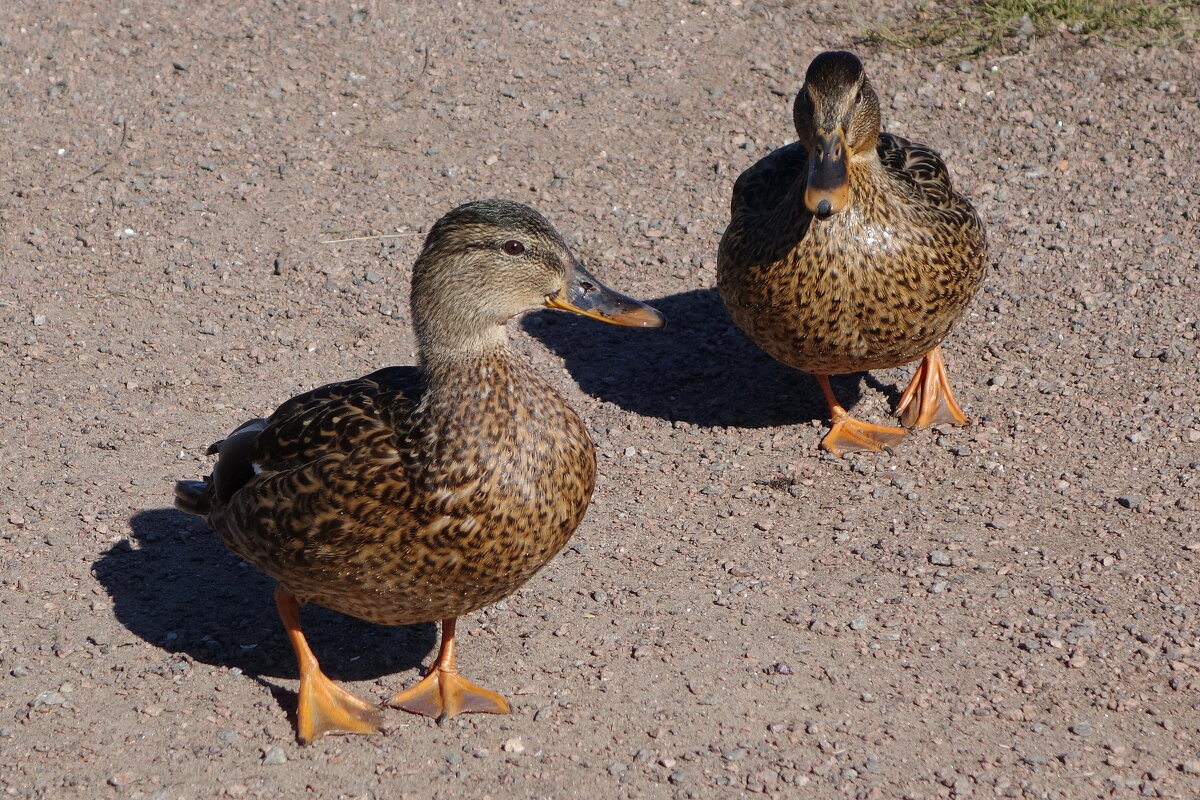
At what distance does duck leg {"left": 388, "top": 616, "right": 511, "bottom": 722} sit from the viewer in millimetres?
4367

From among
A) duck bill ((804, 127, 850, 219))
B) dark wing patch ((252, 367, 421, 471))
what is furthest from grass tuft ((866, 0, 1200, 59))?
dark wing patch ((252, 367, 421, 471))

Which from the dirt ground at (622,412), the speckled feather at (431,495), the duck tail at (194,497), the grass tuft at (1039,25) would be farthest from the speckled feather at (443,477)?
the grass tuft at (1039,25)

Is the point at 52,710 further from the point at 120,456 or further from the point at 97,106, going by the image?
the point at 97,106

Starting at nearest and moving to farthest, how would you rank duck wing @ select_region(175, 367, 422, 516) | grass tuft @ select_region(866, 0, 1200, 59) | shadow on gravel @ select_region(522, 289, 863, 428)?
duck wing @ select_region(175, 367, 422, 516)
shadow on gravel @ select_region(522, 289, 863, 428)
grass tuft @ select_region(866, 0, 1200, 59)

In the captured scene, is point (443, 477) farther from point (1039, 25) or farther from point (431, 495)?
point (1039, 25)

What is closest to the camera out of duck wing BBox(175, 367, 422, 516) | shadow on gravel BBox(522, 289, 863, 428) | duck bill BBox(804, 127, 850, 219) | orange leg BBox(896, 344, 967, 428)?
duck wing BBox(175, 367, 422, 516)

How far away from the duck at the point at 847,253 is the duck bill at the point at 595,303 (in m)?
1.26

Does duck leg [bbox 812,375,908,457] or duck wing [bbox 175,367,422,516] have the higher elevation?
duck wing [bbox 175,367,422,516]

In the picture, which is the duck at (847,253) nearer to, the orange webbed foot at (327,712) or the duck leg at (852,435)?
the duck leg at (852,435)

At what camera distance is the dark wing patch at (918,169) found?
5.72 meters

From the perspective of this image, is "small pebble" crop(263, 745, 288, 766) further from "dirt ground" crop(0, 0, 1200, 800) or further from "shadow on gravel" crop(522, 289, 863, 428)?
"shadow on gravel" crop(522, 289, 863, 428)

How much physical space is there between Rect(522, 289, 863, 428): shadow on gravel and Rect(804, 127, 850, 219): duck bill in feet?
4.24

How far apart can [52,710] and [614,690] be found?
5.73 feet

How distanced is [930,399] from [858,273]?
85 cm
